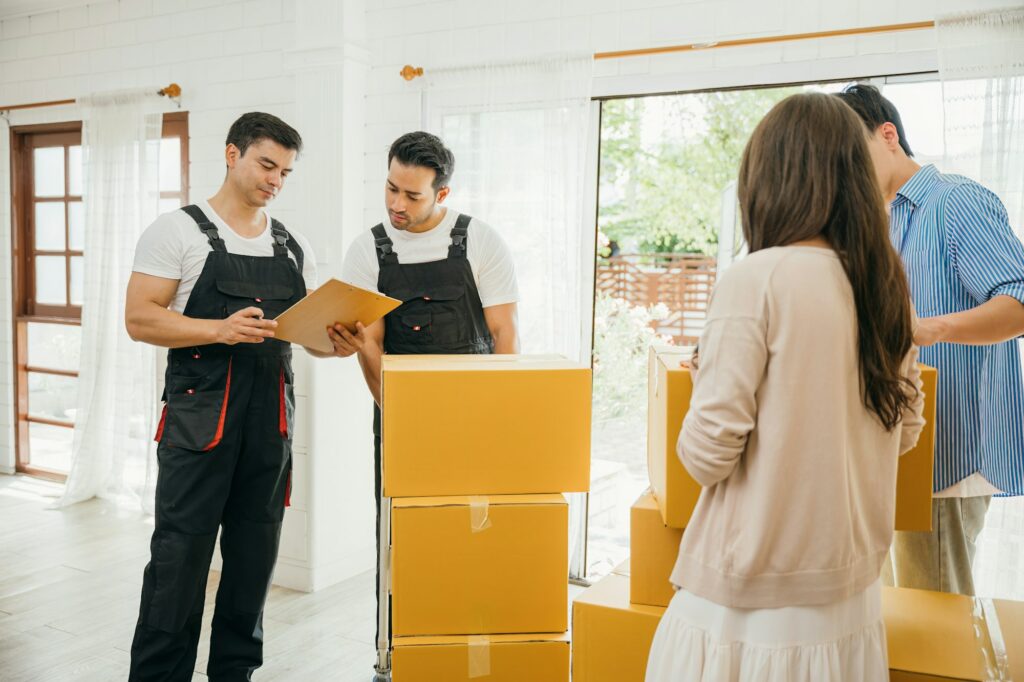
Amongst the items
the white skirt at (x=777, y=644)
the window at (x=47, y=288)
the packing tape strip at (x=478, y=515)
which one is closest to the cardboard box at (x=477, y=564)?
the packing tape strip at (x=478, y=515)

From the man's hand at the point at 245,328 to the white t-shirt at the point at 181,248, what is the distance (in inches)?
8.1

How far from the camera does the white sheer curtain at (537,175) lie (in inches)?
135

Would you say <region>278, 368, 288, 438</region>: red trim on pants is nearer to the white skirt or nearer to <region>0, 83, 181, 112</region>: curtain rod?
the white skirt

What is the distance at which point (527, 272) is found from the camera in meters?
3.56

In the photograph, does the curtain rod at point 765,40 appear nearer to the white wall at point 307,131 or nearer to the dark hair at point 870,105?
the white wall at point 307,131

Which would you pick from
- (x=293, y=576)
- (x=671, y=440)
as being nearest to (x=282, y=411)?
(x=671, y=440)

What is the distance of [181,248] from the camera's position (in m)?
2.33

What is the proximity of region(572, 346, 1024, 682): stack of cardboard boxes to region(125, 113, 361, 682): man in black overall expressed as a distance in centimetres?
96

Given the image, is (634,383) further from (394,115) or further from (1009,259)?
(1009,259)

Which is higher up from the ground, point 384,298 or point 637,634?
point 384,298

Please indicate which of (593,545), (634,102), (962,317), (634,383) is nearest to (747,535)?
(962,317)

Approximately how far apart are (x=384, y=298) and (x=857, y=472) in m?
A: 1.13

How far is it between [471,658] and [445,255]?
3.80 ft

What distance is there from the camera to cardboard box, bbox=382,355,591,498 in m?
1.72
